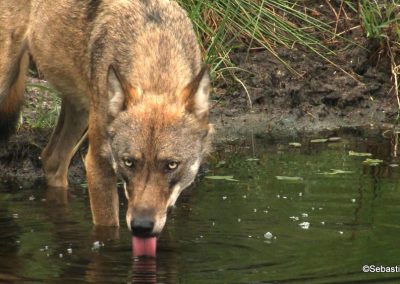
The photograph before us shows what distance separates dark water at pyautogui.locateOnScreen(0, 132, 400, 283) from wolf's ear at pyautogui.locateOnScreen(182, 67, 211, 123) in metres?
0.88

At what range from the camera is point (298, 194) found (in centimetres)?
884

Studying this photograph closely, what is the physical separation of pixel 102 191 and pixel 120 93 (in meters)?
1.13

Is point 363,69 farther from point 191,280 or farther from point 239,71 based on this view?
point 191,280

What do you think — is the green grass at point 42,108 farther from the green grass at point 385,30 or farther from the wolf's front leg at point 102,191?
the green grass at point 385,30

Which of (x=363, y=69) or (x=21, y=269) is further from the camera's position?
(x=363, y=69)

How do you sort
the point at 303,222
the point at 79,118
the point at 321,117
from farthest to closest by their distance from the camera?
1. the point at 321,117
2. the point at 79,118
3. the point at 303,222

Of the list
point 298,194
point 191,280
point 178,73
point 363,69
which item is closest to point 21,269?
point 191,280

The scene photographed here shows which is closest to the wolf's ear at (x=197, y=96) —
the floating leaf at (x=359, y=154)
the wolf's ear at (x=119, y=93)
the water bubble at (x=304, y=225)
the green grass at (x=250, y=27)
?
the wolf's ear at (x=119, y=93)

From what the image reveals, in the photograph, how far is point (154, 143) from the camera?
6617mm

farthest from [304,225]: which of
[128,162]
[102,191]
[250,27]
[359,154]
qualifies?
[250,27]

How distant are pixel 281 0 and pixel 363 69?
1.10 meters

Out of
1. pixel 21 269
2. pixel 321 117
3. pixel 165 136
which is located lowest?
pixel 321 117

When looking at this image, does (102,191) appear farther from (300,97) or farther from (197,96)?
(300,97)

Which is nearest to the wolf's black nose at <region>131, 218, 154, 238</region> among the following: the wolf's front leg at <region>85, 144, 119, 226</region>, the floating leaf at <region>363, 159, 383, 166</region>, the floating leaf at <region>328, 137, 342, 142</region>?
the wolf's front leg at <region>85, 144, 119, 226</region>
